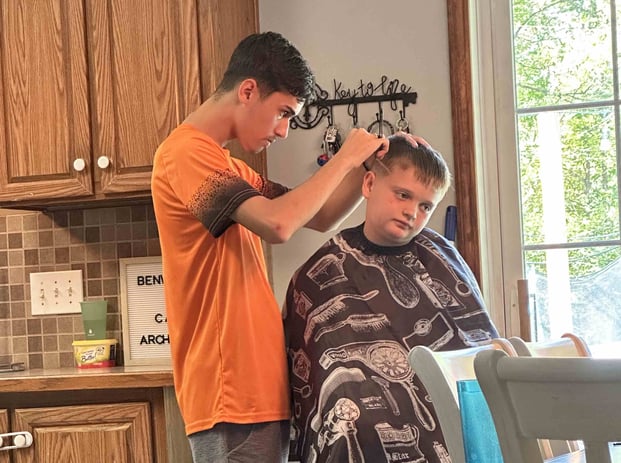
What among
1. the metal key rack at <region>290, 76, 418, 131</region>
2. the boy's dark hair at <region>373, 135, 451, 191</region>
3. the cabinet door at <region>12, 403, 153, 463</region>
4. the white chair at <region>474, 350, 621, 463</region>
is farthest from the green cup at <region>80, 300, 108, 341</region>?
the white chair at <region>474, 350, 621, 463</region>

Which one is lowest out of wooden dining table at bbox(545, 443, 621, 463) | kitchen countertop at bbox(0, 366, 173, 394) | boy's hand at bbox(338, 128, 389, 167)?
kitchen countertop at bbox(0, 366, 173, 394)

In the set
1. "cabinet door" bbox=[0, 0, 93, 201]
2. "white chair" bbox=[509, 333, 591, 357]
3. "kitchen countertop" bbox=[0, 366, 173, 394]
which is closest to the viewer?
"white chair" bbox=[509, 333, 591, 357]

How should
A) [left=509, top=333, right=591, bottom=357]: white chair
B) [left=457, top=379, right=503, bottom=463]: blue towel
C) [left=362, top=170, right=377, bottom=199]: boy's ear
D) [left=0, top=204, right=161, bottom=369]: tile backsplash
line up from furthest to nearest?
[left=0, top=204, right=161, bottom=369]: tile backsplash → [left=362, top=170, right=377, bottom=199]: boy's ear → [left=509, top=333, right=591, bottom=357]: white chair → [left=457, top=379, right=503, bottom=463]: blue towel

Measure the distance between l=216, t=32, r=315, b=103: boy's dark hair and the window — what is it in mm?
993

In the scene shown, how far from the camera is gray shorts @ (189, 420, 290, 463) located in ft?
6.24

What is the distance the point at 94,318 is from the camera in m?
3.00

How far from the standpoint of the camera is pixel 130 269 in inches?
120

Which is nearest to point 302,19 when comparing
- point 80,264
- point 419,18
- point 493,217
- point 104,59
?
point 419,18

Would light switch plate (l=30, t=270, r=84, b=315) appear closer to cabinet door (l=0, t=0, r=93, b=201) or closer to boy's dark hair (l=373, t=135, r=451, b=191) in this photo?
cabinet door (l=0, t=0, r=93, b=201)

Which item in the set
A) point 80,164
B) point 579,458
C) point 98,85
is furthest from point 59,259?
point 579,458

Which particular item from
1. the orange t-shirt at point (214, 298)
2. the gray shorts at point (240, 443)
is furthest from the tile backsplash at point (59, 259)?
the gray shorts at point (240, 443)

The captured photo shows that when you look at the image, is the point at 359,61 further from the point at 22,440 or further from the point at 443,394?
the point at 443,394

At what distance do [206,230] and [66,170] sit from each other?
0.99 meters

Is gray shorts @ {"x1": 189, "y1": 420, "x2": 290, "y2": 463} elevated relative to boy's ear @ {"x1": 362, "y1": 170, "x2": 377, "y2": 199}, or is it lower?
lower
